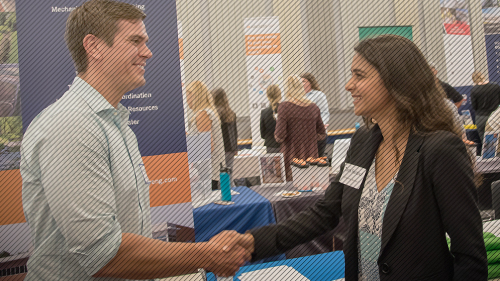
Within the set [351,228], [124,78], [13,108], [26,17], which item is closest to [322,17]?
[124,78]

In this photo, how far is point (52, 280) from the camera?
76cm

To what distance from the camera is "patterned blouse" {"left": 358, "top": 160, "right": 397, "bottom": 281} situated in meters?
1.02

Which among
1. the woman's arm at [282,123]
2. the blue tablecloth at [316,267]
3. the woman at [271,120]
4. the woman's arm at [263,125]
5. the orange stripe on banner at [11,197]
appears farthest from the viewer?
the woman's arm at [263,125]

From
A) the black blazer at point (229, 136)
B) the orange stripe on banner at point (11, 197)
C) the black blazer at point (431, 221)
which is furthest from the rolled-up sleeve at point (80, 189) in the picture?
the black blazer at point (229, 136)

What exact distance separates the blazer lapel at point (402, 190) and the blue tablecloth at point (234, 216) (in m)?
1.03

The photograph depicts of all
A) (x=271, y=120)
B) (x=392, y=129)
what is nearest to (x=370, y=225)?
(x=392, y=129)

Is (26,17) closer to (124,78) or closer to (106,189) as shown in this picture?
(124,78)

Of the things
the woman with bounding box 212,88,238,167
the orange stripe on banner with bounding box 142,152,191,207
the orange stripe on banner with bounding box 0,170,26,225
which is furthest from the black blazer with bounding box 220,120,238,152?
the orange stripe on banner with bounding box 0,170,26,225

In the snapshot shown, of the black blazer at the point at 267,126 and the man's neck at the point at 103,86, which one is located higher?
the man's neck at the point at 103,86

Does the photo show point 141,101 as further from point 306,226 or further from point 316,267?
point 316,267

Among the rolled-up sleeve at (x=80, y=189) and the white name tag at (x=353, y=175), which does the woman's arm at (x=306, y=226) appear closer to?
the white name tag at (x=353, y=175)

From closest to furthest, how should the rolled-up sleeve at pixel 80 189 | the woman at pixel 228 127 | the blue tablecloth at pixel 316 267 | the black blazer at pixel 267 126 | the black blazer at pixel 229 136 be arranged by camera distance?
the rolled-up sleeve at pixel 80 189 < the blue tablecloth at pixel 316 267 < the woman at pixel 228 127 < the black blazer at pixel 229 136 < the black blazer at pixel 267 126

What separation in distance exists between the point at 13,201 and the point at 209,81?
640mm

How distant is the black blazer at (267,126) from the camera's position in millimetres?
2979
